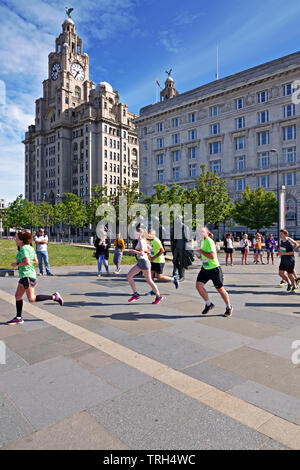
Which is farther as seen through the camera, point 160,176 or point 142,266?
point 160,176

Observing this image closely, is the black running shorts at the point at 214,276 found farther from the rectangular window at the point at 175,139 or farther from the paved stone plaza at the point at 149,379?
the rectangular window at the point at 175,139

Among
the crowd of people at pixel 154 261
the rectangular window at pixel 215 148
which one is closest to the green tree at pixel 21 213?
the rectangular window at pixel 215 148

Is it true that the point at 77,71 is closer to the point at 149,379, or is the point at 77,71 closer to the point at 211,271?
the point at 211,271

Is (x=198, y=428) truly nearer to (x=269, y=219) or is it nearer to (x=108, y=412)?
(x=108, y=412)

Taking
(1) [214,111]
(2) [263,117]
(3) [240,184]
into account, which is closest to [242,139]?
(2) [263,117]

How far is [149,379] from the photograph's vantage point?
12.4 ft

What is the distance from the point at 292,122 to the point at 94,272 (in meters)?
44.1

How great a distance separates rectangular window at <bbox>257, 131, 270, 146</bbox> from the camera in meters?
49.7

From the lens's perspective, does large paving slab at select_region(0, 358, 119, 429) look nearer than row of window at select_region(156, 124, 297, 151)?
Yes

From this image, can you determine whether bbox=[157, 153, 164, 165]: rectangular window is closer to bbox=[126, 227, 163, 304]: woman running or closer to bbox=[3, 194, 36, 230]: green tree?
bbox=[3, 194, 36, 230]: green tree

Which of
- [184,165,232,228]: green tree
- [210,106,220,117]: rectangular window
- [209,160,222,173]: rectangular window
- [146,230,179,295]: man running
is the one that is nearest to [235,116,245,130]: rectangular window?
[210,106,220,117]: rectangular window

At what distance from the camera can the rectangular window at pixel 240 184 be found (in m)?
52.2

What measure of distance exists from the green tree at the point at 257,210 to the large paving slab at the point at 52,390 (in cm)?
4221

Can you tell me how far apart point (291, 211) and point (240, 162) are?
476 inches
